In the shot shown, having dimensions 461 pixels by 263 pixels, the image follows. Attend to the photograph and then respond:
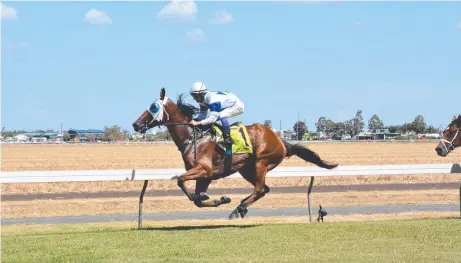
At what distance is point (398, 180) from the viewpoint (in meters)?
25.5

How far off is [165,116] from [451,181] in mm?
15655

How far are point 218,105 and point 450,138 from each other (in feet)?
12.9

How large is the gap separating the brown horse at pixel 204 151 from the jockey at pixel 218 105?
0.19 meters

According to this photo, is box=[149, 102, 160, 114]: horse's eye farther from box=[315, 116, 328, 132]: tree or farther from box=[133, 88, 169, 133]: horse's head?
box=[315, 116, 328, 132]: tree

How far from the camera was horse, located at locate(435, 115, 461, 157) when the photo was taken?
12531 mm

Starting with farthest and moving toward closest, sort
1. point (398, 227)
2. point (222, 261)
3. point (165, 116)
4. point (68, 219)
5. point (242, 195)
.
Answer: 1. point (242, 195)
2. point (68, 219)
3. point (165, 116)
4. point (398, 227)
5. point (222, 261)

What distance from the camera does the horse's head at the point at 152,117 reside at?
11.4 m

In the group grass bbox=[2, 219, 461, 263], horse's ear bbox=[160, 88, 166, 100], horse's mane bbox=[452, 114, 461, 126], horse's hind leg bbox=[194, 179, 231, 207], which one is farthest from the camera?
horse's mane bbox=[452, 114, 461, 126]

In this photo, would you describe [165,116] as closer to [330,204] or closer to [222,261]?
[222,261]

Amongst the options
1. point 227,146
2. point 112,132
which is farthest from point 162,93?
point 112,132

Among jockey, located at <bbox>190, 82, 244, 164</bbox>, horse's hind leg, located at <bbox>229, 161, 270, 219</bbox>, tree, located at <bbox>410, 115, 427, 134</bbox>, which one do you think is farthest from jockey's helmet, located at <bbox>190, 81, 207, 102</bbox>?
tree, located at <bbox>410, 115, 427, 134</bbox>

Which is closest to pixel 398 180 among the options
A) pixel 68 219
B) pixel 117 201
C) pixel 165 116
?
pixel 117 201

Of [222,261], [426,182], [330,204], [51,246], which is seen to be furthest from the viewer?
[426,182]

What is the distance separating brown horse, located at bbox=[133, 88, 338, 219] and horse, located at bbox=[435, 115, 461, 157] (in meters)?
2.58
